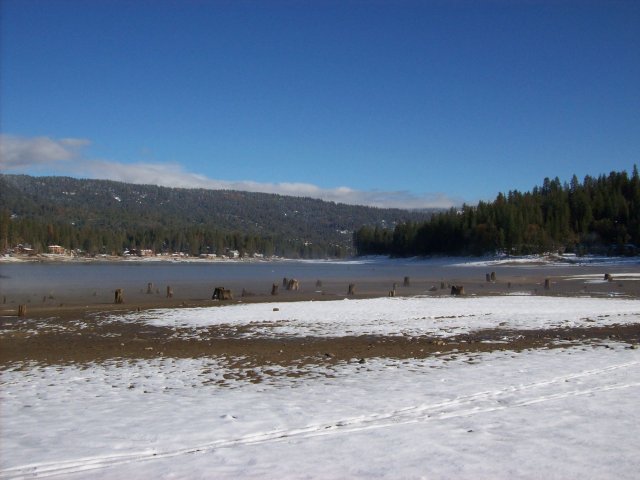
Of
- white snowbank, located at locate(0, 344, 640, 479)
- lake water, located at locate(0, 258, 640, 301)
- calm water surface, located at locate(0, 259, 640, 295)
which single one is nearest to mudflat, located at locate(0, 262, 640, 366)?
white snowbank, located at locate(0, 344, 640, 479)

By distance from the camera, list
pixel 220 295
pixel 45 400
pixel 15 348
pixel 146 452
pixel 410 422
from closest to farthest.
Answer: pixel 146 452 → pixel 410 422 → pixel 45 400 → pixel 15 348 → pixel 220 295

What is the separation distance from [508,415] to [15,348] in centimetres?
1438

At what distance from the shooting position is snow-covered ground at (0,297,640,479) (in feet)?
22.4

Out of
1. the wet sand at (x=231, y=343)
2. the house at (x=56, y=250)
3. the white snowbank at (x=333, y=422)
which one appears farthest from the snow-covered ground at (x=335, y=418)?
the house at (x=56, y=250)

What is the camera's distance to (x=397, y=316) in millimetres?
23750

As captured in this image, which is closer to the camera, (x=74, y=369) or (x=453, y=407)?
(x=453, y=407)

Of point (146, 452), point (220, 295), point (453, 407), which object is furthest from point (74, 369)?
point (220, 295)

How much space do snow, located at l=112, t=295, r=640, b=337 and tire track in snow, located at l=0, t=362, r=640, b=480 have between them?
828cm

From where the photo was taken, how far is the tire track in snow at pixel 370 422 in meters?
6.86

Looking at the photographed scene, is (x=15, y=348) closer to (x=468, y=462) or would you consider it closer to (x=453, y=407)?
(x=453, y=407)

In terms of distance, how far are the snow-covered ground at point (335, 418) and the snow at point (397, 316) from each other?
551 centimetres

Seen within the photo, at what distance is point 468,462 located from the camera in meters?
6.84

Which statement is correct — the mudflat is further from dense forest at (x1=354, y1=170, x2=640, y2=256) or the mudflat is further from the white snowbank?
dense forest at (x1=354, y1=170, x2=640, y2=256)

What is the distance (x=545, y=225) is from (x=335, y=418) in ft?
408
